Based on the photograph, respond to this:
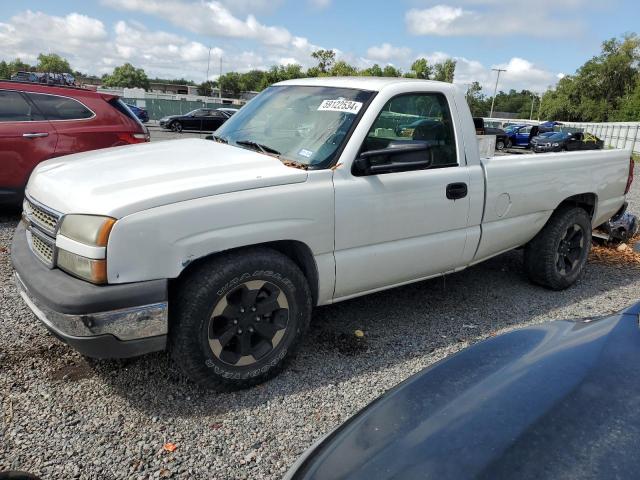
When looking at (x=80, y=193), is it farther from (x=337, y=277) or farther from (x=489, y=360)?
(x=489, y=360)

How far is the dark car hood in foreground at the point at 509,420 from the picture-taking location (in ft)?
4.61

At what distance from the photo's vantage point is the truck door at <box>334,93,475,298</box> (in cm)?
331

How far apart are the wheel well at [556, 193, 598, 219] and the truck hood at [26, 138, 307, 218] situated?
3.00 m

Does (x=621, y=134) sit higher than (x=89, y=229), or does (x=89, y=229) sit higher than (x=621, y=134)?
(x=621, y=134)

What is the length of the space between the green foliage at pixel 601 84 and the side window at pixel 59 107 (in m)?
69.6

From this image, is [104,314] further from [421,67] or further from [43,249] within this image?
[421,67]

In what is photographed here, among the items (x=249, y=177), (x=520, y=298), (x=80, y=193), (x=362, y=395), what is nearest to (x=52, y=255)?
(x=80, y=193)

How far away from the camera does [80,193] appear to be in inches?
110

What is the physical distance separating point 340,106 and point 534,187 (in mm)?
1919

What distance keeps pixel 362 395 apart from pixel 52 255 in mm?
1910

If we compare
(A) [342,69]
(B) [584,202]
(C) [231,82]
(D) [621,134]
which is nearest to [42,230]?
(B) [584,202]

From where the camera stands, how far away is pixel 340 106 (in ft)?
11.7

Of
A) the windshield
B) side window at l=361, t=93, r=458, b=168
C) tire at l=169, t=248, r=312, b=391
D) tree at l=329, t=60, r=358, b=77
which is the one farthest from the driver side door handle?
tree at l=329, t=60, r=358, b=77

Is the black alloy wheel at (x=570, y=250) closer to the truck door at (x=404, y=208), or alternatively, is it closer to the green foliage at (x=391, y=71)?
the truck door at (x=404, y=208)
